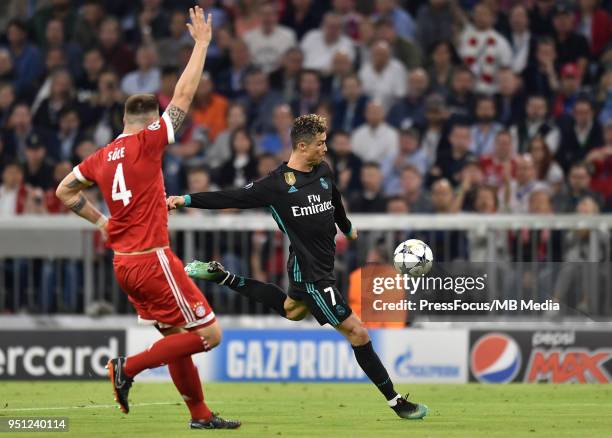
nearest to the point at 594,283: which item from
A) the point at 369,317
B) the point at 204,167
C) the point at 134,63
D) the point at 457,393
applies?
the point at 457,393

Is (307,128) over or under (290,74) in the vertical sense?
under

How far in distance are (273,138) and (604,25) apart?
5.11 meters

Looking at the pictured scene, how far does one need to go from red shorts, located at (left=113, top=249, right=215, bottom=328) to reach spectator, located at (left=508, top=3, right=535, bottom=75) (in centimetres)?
1032

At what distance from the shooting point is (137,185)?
32.4ft

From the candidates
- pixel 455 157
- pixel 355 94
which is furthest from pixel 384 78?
pixel 455 157

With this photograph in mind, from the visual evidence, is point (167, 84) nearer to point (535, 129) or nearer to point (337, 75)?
point (337, 75)

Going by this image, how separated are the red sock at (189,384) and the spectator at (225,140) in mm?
8026

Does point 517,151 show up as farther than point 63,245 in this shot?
Yes

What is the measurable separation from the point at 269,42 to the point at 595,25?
15.0ft

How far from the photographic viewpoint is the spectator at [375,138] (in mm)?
18016

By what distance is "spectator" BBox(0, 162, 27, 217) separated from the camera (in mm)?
17094

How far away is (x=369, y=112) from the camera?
59.1 feet

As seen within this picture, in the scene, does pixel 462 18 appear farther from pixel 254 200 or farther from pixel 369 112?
pixel 254 200

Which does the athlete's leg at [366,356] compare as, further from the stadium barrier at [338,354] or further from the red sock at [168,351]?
the stadium barrier at [338,354]
